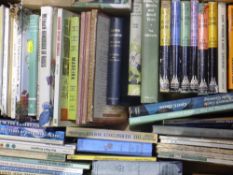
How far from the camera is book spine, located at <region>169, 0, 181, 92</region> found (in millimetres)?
939

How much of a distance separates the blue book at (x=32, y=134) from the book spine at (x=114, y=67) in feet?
0.50

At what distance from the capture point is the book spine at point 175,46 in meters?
0.94

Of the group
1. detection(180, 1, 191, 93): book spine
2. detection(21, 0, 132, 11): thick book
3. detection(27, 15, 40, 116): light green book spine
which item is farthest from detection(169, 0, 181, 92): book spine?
detection(27, 15, 40, 116): light green book spine

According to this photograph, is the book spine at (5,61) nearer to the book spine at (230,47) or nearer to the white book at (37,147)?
the white book at (37,147)

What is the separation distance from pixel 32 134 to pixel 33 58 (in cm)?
19

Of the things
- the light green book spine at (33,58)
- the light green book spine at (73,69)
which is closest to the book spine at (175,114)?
the light green book spine at (73,69)

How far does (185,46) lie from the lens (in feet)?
3.12

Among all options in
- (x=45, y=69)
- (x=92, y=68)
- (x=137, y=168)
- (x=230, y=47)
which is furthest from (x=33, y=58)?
(x=230, y=47)

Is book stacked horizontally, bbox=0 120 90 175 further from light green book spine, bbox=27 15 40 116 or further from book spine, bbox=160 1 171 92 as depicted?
book spine, bbox=160 1 171 92

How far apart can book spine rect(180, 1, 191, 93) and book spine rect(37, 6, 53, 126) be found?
1.04 ft

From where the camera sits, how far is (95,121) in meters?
0.97

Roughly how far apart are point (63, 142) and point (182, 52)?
1.19ft

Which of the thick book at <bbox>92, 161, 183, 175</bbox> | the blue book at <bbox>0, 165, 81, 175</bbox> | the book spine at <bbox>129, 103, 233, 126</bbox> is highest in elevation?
the book spine at <bbox>129, 103, 233, 126</bbox>

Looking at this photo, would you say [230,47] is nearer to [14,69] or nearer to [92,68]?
[92,68]
